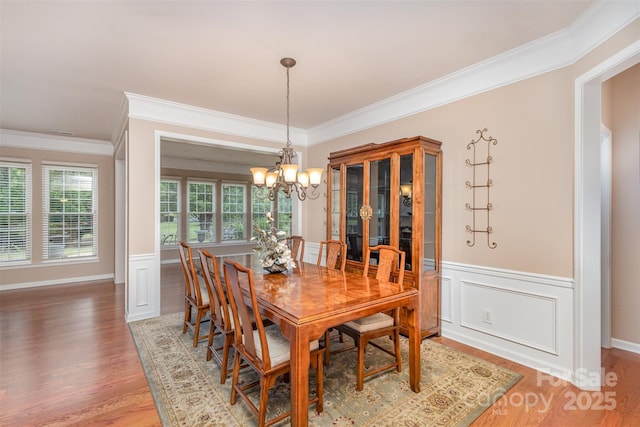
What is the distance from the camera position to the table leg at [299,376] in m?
1.70

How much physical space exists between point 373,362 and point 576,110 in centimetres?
270

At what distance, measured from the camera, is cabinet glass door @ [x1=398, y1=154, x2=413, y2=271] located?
3.29 m

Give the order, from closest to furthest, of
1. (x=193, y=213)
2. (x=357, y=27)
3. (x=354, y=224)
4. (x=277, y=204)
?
(x=357, y=27) < (x=354, y=224) < (x=193, y=213) < (x=277, y=204)

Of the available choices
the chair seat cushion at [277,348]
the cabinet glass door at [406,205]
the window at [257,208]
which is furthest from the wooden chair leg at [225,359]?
the window at [257,208]

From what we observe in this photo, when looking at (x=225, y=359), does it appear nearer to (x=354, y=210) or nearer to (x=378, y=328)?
(x=378, y=328)

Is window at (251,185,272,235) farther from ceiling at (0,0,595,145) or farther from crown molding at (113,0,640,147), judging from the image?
ceiling at (0,0,595,145)

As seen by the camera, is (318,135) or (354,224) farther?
(318,135)

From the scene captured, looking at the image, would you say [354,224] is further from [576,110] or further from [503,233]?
[576,110]

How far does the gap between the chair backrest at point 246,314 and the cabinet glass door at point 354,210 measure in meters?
2.13

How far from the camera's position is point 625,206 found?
3.05m

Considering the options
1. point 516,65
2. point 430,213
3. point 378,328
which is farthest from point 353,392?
point 516,65

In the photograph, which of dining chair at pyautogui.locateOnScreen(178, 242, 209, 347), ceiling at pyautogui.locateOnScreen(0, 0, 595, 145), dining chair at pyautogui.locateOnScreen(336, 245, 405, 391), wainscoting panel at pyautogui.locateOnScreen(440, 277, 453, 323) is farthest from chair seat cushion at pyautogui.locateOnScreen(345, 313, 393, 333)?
ceiling at pyautogui.locateOnScreen(0, 0, 595, 145)

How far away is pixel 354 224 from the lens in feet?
13.1

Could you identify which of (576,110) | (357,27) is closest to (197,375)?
(357,27)
